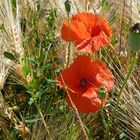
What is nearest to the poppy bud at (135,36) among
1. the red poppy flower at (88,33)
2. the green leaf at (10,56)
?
the red poppy flower at (88,33)

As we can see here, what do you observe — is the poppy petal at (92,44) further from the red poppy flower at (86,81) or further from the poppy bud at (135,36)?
the poppy bud at (135,36)

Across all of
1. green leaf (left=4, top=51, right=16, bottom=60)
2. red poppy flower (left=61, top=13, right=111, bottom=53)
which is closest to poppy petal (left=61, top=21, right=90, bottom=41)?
red poppy flower (left=61, top=13, right=111, bottom=53)

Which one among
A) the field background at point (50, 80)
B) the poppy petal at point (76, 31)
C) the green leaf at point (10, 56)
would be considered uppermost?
the poppy petal at point (76, 31)

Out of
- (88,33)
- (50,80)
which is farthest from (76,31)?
(50,80)

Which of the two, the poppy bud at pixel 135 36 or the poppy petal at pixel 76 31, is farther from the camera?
the poppy petal at pixel 76 31

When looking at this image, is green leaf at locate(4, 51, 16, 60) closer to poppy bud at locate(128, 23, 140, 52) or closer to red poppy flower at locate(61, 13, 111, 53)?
red poppy flower at locate(61, 13, 111, 53)

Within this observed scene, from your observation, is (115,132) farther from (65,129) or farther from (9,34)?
(9,34)

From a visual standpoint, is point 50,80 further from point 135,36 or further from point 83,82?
point 135,36

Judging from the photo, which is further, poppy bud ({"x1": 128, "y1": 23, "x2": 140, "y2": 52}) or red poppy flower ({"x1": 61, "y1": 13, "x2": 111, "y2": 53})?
red poppy flower ({"x1": 61, "y1": 13, "x2": 111, "y2": 53})
